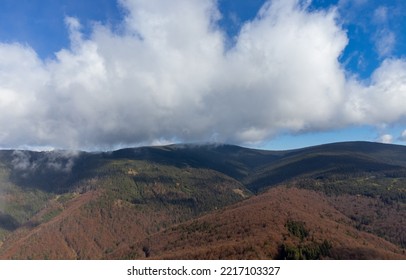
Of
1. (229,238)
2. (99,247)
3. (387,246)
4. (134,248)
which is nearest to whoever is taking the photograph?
(229,238)

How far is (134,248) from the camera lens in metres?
154

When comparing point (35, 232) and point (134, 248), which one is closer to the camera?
point (134, 248)

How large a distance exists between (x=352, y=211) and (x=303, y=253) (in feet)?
403

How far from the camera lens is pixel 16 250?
178375 millimetres

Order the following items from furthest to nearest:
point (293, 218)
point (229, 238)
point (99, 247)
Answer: point (99, 247) → point (293, 218) → point (229, 238)

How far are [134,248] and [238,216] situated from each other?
5321cm

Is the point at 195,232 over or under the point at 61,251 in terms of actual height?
over

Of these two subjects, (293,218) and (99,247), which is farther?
(99,247)

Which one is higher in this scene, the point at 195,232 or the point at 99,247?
the point at 195,232
